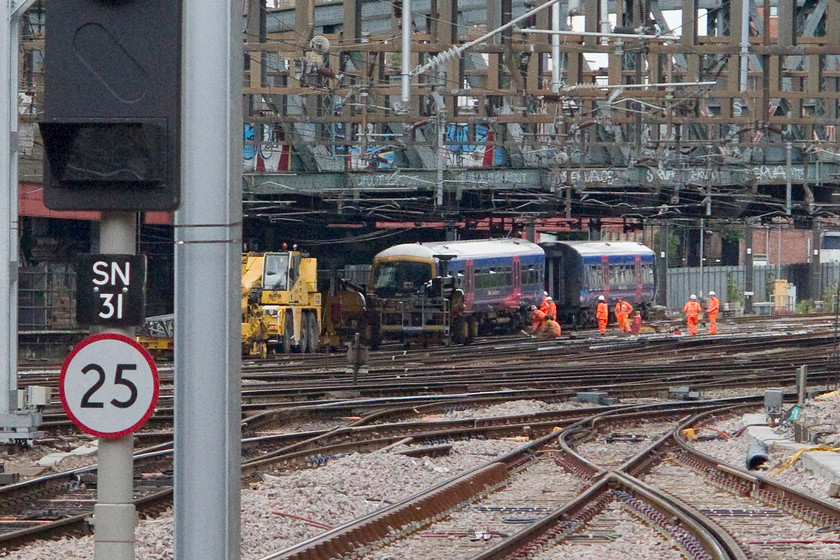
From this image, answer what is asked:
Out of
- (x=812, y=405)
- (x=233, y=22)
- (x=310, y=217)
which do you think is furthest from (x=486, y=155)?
(x=233, y=22)

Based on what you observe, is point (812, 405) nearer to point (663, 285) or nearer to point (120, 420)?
point (120, 420)

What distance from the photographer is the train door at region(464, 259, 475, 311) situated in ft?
145

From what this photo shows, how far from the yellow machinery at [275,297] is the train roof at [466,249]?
698 centimetres

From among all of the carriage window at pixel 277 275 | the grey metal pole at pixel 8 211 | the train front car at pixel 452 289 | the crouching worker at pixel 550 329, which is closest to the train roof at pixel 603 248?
the train front car at pixel 452 289

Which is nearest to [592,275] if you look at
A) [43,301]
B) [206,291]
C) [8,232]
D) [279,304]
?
[279,304]

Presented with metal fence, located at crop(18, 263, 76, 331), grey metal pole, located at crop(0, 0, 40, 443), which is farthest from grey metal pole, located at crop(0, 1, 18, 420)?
metal fence, located at crop(18, 263, 76, 331)

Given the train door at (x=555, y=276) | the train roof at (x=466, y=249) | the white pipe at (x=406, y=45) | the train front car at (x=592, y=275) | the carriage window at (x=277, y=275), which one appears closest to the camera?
the white pipe at (x=406, y=45)

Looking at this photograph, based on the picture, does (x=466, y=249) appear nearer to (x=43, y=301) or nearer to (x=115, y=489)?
(x=43, y=301)

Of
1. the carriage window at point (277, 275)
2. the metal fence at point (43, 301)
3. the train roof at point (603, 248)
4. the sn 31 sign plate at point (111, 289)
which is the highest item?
the train roof at point (603, 248)

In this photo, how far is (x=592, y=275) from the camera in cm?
5397

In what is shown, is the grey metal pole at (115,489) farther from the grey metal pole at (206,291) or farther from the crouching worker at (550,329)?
the crouching worker at (550,329)

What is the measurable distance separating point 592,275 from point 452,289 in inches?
528

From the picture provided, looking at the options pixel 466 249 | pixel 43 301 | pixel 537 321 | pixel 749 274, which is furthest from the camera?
pixel 749 274

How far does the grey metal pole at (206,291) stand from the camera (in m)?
5.39
